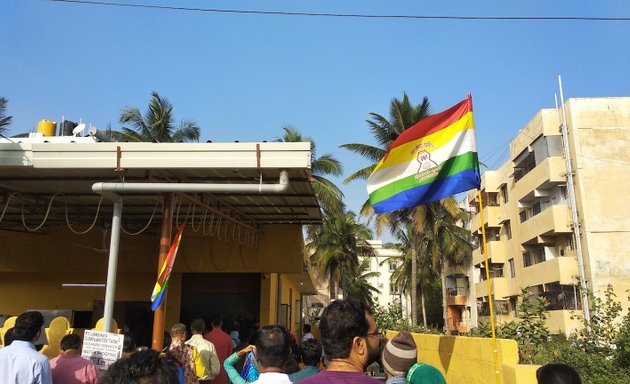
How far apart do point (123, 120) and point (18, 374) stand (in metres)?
30.0

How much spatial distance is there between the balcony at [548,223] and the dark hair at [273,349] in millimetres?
30376

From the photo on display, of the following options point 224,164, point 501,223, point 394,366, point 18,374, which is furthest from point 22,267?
point 501,223

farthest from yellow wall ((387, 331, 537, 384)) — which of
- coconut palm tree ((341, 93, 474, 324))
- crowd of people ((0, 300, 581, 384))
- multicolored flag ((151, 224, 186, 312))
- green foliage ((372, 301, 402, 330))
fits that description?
coconut palm tree ((341, 93, 474, 324))

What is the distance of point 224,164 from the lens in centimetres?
646

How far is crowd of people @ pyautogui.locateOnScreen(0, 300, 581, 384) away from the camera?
199 centimetres

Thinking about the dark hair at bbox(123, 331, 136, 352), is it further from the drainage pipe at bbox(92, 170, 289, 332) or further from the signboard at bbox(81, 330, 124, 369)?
the drainage pipe at bbox(92, 170, 289, 332)

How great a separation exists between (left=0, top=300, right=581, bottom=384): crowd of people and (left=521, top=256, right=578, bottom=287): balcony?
27.0m

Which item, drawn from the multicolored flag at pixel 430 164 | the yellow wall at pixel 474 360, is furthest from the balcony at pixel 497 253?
the multicolored flag at pixel 430 164

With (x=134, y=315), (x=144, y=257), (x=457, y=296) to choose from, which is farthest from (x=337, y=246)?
(x=144, y=257)

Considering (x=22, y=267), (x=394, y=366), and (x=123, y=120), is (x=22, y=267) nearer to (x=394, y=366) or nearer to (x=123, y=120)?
(x=394, y=366)

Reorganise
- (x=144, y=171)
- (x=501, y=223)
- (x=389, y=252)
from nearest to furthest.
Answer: (x=144, y=171) → (x=501, y=223) → (x=389, y=252)

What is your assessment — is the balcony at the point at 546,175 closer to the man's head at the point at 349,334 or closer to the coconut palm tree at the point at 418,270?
the coconut palm tree at the point at 418,270

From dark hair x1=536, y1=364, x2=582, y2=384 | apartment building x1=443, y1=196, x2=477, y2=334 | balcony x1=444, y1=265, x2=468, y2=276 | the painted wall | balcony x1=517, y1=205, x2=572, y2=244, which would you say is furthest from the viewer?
balcony x1=444, y1=265, x2=468, y2=276

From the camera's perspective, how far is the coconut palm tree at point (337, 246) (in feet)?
130
